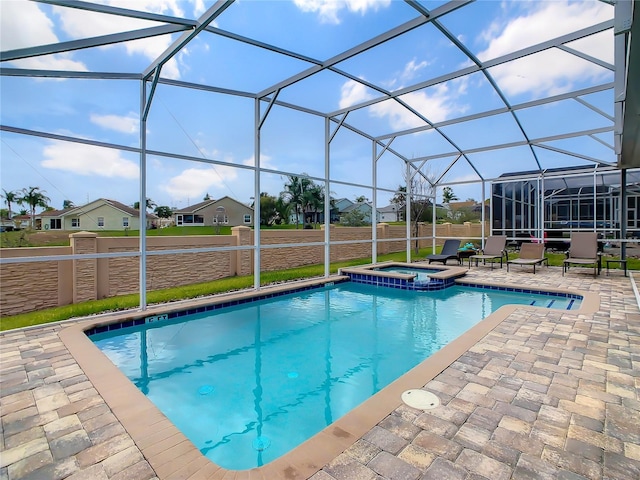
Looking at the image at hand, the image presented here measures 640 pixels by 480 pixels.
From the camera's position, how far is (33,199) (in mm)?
5430

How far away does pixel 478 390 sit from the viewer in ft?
9.70

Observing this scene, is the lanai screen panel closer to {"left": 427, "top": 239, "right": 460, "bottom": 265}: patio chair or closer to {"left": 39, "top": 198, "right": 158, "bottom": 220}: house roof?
{"left": 39, "top": 198, "right": 158, "bottom": 220}: house roof

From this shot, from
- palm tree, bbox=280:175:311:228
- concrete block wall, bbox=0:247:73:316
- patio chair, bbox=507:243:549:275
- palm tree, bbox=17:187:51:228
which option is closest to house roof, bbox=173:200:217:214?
concrete block wall, bbox=0:247:73:316

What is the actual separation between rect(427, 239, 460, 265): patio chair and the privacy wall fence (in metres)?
3.37

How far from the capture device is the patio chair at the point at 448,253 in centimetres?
1174

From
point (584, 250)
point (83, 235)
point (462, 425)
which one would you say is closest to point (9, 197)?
point (83, 235)

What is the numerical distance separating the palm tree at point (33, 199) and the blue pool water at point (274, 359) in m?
2.36

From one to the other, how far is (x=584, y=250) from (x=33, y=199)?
12825 mm

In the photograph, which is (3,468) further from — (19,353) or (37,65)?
(37,65)

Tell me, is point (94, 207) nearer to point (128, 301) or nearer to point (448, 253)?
point (128, 301)

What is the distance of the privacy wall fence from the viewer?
278 inches

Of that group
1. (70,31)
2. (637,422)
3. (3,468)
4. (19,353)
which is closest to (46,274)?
(19,353)

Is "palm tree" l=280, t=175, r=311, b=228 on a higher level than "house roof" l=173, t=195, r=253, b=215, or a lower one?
higher

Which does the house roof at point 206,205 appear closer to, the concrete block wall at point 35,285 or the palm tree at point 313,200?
the concrete block wall at point 35,285
